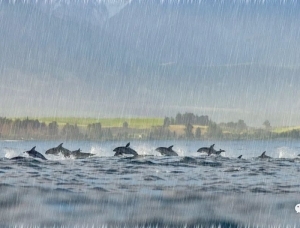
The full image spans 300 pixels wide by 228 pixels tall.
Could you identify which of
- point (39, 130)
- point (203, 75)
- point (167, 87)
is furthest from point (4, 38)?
point (203, 75)

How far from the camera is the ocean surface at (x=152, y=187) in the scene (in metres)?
5.71

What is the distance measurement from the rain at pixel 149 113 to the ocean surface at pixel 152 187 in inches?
0.5

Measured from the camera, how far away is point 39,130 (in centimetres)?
580

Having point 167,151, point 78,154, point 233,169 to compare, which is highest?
point 167,151

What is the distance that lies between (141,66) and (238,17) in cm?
139

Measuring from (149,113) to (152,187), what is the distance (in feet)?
2.99

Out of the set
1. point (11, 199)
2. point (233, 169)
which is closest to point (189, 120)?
point (233, 169)

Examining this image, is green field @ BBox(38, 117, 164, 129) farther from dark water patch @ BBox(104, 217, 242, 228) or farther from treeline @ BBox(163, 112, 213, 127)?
dark water patch @ BBox(104, 217, 242, 228)

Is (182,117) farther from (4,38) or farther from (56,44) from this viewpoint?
(4,38)

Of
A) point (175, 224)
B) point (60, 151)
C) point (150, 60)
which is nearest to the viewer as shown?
point (175, 224)

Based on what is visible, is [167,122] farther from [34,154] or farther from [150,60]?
[34,154]

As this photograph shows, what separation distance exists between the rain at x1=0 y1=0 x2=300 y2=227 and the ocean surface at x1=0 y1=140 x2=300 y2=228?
0.04 feet

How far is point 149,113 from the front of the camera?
5848 millimetres

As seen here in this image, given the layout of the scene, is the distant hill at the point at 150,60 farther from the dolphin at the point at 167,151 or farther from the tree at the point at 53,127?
the dolphin at the point at 167,151
